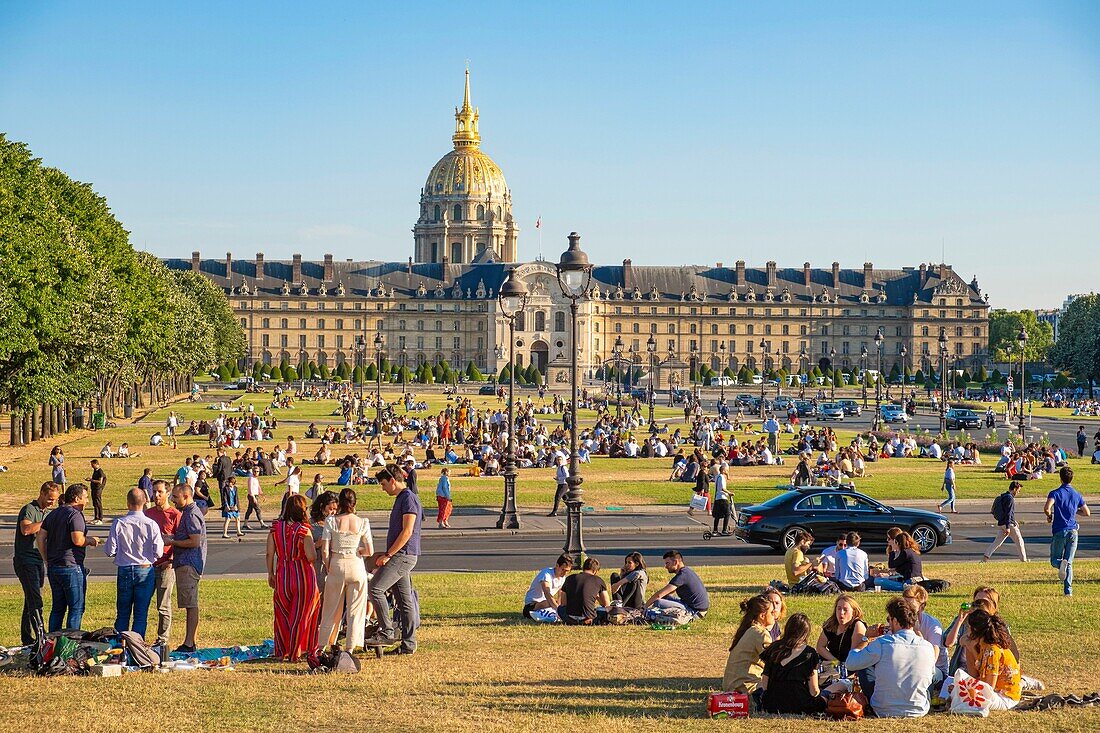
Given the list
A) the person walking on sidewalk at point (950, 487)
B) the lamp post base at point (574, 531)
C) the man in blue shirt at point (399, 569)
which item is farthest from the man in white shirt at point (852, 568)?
the person walking on sidewalk at point (950, 487)

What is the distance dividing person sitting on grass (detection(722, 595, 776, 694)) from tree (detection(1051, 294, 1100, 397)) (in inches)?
4203

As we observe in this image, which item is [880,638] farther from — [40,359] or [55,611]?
[40,359]

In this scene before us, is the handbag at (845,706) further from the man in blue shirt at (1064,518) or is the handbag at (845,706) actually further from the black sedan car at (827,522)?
the black sedan car at (827,522)

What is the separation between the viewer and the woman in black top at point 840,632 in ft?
41.8

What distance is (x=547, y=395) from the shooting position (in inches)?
4414

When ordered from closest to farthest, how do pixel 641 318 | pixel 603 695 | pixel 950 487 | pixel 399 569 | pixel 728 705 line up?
pixel 728 705 < pixel 603 695 < pixel 399 569 < pixel 950 487 < pixel 641 318

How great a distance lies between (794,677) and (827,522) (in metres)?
13.7

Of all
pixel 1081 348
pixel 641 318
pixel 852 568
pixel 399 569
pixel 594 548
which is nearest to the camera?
pixel 399 569

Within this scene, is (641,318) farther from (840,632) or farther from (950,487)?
(840,632)

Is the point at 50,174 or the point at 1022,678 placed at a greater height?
the point at 50,174

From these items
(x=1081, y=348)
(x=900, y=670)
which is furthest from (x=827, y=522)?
(x=1081, y=348)

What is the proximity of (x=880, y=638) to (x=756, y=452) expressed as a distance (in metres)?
37.0

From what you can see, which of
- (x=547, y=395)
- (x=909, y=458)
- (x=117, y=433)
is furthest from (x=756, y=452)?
(x=547, y=395)

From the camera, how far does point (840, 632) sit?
12.8m
